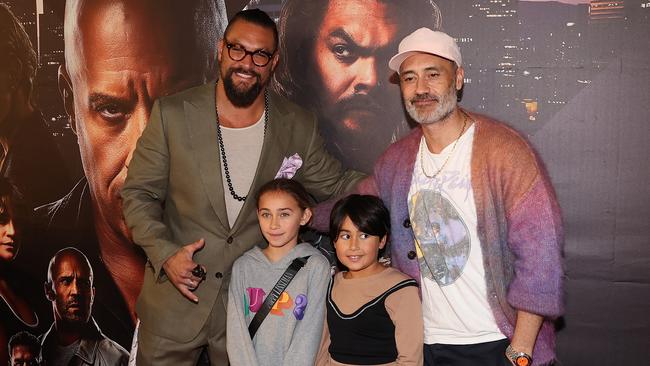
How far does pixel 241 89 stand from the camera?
3.26 m

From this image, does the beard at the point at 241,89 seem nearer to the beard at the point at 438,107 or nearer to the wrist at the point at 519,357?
the beard at the point at 438,107

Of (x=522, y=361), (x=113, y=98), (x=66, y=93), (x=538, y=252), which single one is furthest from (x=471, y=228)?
(x=66, y=93)

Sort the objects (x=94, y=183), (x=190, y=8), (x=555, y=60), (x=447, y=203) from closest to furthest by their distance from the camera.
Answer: (x=447, y=203) → (x=555, y=60) → (x=190, y=8) → (x=94, y=183)

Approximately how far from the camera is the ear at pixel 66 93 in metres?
4.23

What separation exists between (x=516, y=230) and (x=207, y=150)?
1417mm

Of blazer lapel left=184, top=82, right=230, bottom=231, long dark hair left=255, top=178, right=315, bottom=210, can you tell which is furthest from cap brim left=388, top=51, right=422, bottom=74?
blazer lapel left=184, top=82, right=230, bottom=231

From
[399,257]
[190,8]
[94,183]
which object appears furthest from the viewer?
[94,183]

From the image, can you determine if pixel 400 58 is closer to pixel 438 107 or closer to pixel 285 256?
pixel 438 107

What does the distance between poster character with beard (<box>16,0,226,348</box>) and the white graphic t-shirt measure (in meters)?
Answer: 1.68

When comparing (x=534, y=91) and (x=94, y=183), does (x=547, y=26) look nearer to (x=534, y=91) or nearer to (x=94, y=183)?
(x=534, y=91)

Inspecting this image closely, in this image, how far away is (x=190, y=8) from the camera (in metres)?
3.96

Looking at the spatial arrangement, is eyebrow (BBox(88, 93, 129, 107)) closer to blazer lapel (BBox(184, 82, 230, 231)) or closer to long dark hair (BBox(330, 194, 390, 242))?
blazer lapel (BBox(184, 82, 230, 231))

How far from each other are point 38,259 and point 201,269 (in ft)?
6.05

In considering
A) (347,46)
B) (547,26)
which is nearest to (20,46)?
(347,46)
